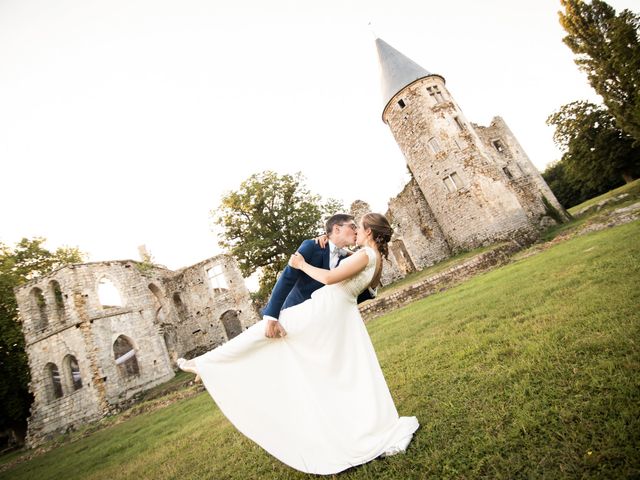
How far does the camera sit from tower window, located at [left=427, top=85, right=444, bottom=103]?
19822mm

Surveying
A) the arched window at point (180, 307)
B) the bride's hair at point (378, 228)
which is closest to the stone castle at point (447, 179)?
the bride's hair at point (378, 228)

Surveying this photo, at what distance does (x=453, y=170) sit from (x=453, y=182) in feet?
2.54

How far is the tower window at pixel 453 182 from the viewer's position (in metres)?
19.2

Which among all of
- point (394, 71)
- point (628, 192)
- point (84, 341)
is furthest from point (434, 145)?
point (84, 341)

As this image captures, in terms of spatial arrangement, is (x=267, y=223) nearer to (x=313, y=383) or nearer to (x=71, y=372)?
(x=71, y=372)

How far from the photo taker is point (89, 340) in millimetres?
16406

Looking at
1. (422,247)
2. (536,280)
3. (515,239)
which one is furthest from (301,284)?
(422,247)

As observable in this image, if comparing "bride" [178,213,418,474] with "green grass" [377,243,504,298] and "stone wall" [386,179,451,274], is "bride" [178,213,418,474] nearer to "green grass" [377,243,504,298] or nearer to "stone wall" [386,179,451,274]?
"green grass" [377,243,504,298]

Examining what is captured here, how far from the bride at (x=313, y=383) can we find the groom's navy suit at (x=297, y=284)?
0.15m

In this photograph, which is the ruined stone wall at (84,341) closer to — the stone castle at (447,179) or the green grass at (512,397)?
the green grass at (512,397)

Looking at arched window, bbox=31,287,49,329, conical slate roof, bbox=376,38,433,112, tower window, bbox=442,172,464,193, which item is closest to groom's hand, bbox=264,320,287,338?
tower window, bbox=442,172,464,193

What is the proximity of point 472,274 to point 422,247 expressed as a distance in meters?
10.0

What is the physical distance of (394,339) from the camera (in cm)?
725

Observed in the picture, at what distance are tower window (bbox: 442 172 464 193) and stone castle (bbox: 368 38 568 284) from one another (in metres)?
0.06
